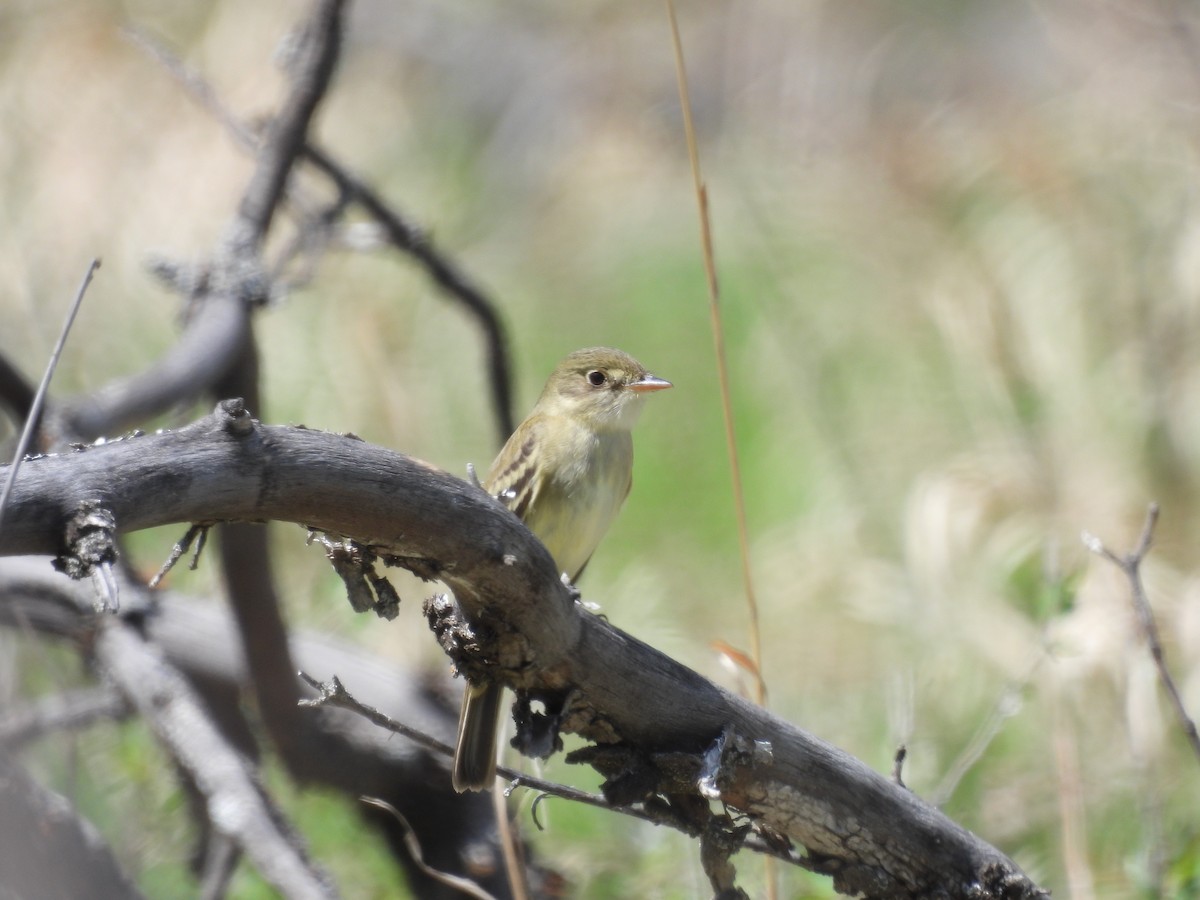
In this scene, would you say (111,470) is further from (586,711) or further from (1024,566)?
(1024,566)

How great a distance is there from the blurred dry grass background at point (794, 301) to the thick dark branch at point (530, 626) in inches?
46.1

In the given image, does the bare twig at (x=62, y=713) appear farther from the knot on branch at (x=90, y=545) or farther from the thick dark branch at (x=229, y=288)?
the knot on branch at (x=90, y=545)

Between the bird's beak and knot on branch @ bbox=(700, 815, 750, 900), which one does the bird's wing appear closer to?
the bird's beak

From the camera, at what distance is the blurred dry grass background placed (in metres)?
4.68

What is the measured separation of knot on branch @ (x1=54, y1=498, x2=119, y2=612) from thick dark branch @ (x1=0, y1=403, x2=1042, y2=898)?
0.01 meters

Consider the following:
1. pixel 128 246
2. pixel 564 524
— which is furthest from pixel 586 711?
pixel 128 246

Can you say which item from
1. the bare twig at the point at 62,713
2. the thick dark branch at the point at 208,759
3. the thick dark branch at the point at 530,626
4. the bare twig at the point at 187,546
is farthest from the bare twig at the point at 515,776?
the bare twig at the point at 62,713

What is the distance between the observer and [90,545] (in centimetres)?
132

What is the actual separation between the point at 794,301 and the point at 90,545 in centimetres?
552

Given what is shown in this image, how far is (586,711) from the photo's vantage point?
6.49 ft

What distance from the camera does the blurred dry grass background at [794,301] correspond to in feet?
15.4

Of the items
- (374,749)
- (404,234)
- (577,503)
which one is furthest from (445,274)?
(374,749)

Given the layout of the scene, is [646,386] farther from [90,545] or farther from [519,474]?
[90,545]

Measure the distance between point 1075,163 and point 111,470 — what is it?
622cm
